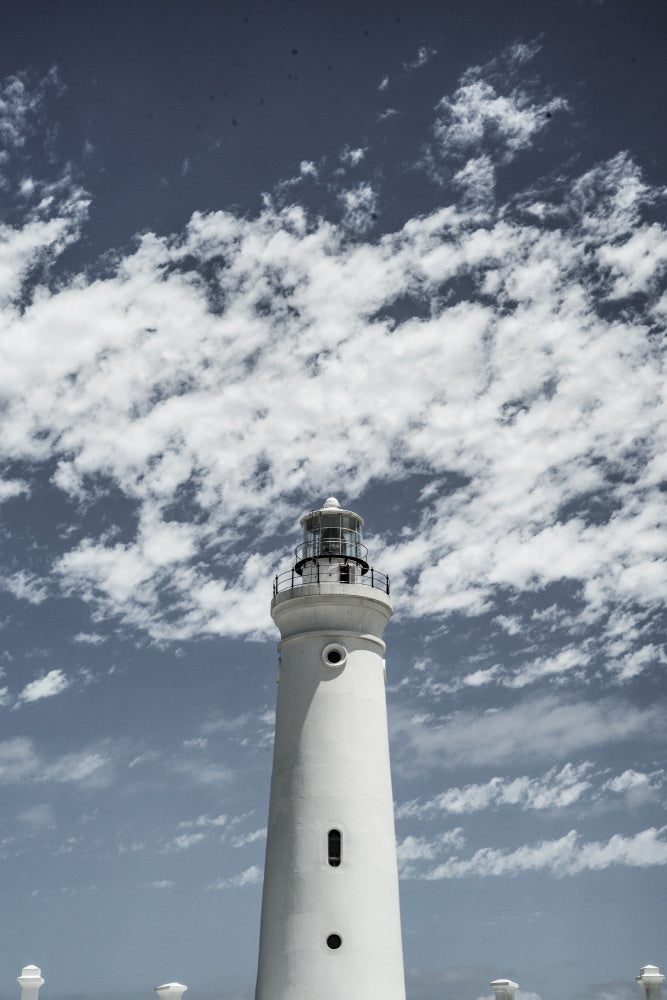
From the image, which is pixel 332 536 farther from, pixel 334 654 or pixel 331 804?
pixel 331 804

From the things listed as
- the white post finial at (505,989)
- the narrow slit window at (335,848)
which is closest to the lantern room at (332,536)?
the narrow slit window at (335,848)

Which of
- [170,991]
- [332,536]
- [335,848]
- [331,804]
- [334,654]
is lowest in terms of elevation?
[170,991]

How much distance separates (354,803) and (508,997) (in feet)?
18.4

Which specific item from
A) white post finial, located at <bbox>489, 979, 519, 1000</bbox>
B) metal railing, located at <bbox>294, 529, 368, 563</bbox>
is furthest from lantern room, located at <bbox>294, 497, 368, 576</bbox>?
white post finial, located at <bbox>489, 979, 519, 1000</bbox>

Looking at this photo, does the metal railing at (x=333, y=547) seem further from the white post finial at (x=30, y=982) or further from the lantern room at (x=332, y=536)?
the white post finial at (x=30, y=982)

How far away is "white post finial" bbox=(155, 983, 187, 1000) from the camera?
21.3m

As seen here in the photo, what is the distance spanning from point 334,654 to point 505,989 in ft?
28.8

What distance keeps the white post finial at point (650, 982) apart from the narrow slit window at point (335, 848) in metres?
7.88

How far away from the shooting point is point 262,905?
24828 millimetres

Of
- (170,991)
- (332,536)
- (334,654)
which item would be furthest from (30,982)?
(332,536)

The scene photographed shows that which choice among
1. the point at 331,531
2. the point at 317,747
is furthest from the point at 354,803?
the point at 331,531

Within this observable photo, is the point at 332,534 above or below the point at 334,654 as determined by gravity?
above

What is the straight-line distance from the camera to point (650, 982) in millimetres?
24469

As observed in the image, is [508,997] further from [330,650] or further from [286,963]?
[330,650]
